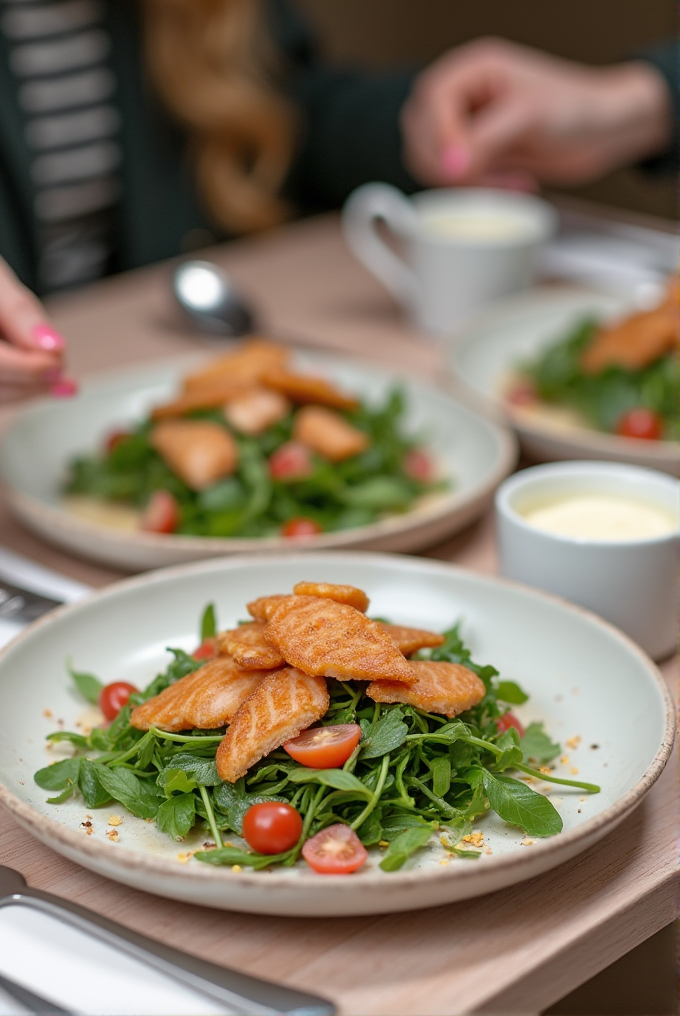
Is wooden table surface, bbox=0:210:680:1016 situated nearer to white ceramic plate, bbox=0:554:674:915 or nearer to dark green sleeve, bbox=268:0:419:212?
Result: white ceramic plate, bbox=0:554:674:915

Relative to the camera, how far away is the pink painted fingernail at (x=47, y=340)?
1764 mm

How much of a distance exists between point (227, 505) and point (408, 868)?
0.93 m

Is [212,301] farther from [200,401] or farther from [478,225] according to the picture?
[200,401]

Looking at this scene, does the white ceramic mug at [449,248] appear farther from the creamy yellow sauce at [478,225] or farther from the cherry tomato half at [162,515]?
the cherry tomato half at [162,515]

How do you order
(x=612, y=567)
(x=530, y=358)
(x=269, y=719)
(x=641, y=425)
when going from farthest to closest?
(x=530, y=358) < (x=641, y=425) < (x=612, y=567) < (x=269, y=719)

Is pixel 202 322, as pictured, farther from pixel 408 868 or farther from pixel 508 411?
pixel 408 868

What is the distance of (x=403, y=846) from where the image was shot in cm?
112

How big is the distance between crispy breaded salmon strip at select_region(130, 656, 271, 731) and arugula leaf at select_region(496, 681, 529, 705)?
31 centimetres

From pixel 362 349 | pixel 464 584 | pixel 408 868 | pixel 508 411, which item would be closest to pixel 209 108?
pixel 362 349

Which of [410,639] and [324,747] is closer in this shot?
[324,747]

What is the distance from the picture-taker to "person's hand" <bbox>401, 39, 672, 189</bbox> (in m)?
3.22

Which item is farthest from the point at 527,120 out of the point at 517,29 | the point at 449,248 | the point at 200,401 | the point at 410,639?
the point at 517,29

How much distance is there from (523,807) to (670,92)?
2.89 meters

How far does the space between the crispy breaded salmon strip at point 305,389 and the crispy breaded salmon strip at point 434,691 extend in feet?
3.08
